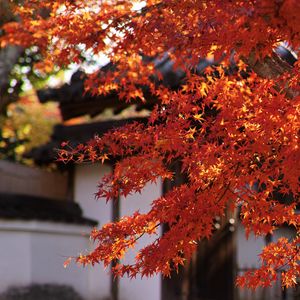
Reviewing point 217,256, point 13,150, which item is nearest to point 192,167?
point 217,256

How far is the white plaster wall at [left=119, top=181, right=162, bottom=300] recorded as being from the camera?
34.6ft

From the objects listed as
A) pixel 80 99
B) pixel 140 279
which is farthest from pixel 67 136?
pixel 140 279

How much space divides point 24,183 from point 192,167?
6357mm

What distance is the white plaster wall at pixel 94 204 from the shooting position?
444 inches

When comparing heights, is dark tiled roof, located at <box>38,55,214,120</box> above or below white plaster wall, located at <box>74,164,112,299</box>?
above

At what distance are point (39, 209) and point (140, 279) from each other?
6.78ft

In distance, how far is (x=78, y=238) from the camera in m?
11.5

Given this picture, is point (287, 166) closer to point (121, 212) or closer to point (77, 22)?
point (77, 22)

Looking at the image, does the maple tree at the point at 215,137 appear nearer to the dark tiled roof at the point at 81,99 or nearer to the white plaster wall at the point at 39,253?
the dark tiled roof at the point at 81,99

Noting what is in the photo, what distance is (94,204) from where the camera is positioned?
11547mm

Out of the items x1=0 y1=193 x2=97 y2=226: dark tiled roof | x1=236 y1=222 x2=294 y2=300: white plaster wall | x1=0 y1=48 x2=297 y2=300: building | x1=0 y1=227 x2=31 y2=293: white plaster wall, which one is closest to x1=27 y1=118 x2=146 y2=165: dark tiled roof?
x1=0 y1=48 x2=297 y2=300: building

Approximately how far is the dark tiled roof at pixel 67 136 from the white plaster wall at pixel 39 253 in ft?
4.42

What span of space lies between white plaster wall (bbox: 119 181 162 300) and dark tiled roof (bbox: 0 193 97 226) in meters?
0.92

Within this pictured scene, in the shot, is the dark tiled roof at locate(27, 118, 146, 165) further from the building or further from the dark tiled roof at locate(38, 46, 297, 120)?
the dark tiled roof at locate(38, 46, 297, 120)
